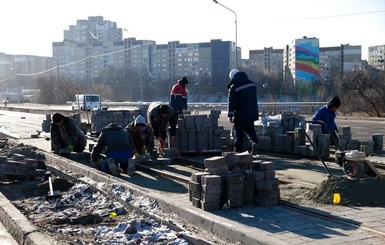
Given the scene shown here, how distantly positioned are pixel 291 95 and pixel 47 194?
77.1 m

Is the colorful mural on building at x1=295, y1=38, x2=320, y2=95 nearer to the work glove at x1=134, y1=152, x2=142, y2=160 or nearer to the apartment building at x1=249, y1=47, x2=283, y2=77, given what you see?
the apartment building at x1=249, y1=47, x2=283, y2=77

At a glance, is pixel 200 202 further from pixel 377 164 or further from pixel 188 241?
pixel 377 164

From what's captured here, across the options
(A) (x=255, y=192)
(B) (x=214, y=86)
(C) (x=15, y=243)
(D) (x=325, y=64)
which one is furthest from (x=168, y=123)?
(D) (x=325, y=64)

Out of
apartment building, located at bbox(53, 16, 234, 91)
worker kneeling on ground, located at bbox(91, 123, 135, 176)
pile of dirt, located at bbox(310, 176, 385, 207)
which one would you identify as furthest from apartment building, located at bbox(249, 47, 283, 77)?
pile of dirt, located at bbox(310, 176, 385, 207)

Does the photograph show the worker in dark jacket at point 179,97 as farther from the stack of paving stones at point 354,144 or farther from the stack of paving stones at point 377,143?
the stack of paving stones at point 377,143

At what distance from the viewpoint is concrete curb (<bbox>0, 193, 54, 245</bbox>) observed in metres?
6.08

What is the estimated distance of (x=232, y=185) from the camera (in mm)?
6910

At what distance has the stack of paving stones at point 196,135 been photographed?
512 inches

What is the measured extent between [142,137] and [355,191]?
5860 mm

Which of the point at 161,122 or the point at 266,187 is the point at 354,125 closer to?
the point at 161,122

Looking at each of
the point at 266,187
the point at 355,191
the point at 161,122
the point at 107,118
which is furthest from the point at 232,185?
the point at 107,118

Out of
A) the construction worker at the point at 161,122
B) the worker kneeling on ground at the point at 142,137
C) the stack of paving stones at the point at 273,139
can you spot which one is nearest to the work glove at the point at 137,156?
the worker kneeling on ground at the point at 142,137

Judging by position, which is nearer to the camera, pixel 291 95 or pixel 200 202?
pixel 200 202

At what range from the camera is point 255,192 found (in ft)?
23.6
